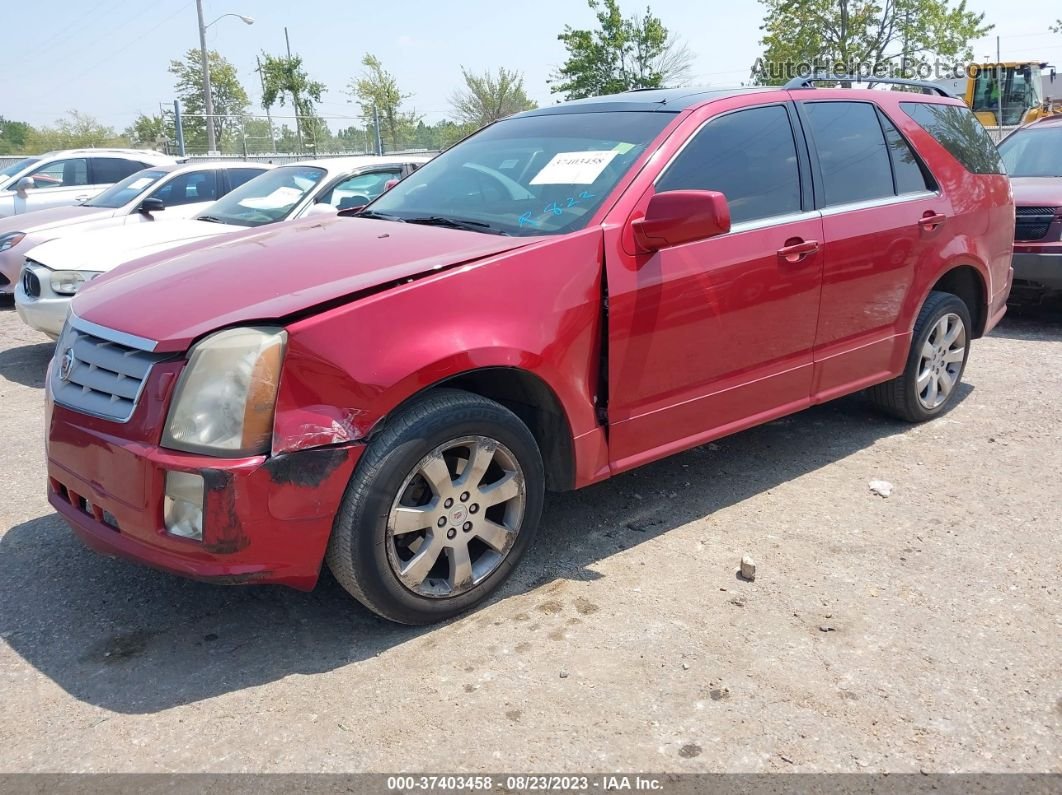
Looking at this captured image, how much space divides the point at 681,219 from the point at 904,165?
211 cm

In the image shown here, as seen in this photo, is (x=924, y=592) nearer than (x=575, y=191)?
Yes

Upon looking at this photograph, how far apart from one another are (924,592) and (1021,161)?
7.23m

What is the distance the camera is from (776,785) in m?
2.46

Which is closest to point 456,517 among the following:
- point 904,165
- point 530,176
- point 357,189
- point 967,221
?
point 530,176

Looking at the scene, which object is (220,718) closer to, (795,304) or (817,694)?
(817,694)

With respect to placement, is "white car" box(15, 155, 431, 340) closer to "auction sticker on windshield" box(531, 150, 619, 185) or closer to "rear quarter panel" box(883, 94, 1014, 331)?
"auction sticker on windshield" box(531, 150, 619, 185)

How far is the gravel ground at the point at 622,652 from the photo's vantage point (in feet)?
8.57

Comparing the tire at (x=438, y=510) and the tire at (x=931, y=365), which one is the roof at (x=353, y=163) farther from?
the tire at (x=438, y=510)

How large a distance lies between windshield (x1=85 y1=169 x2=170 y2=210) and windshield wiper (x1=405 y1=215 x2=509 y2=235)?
664 cm

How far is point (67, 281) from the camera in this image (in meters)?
6.82

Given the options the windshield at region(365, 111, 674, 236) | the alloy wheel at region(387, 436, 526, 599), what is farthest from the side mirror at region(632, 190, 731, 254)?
the alloy wheel at region(387, 436, 526, 599)

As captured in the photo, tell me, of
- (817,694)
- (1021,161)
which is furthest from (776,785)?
(1021,161)

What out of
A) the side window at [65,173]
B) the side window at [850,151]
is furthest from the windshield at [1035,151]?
the side window at [65,173]

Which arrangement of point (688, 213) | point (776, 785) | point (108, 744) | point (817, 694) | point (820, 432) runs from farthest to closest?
point (820, 432) → point (688, 213) → point (817, 694) → point (108, 744) → point (776, 785)
